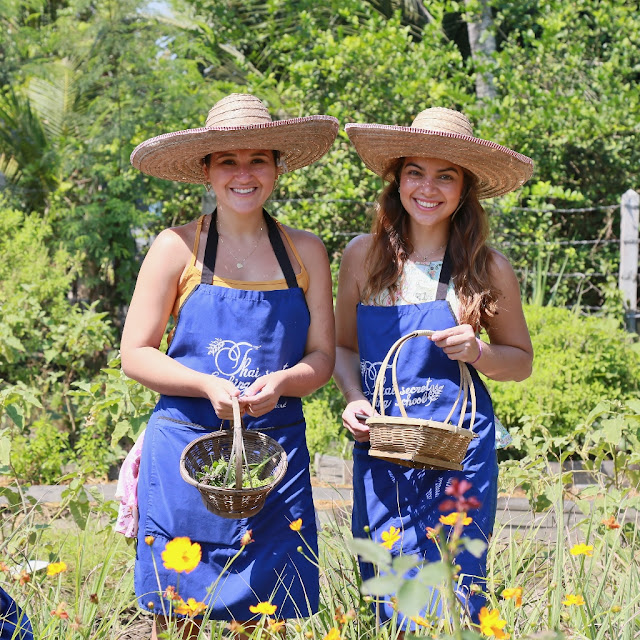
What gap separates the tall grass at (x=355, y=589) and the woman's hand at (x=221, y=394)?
555 millimetres

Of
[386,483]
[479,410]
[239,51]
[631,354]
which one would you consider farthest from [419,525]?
[239,51]

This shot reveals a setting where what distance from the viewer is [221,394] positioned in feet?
7.85

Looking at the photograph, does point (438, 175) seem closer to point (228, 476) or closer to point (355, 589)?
point (228, 476)

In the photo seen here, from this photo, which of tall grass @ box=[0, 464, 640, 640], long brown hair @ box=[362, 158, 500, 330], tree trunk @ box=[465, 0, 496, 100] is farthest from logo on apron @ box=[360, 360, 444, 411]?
tree trunk @ box=[465, 0, 496, 100]

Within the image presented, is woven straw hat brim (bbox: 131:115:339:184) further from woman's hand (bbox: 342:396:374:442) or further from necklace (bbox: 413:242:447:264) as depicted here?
woman's hand (bbox: 342:396:374:442)

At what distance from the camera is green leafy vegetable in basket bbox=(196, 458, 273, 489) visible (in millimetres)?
2406

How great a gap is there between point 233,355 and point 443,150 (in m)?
0.89

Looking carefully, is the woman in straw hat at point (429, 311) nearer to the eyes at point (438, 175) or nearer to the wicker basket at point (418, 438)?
the eyes at point (438, 175)

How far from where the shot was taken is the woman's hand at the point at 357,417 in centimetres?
256

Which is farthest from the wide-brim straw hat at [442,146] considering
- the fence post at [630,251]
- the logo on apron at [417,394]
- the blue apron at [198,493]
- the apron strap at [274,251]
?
the fence post at [630,251]

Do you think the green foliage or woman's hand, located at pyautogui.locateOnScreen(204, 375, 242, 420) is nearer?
woman's hand, located at pyautogui.locateOnScreen(204, 375, 242, 420)

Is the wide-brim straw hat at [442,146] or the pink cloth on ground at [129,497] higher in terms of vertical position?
the wide-brim straw hat at [442,146]

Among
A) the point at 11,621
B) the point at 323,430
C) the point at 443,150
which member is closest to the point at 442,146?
the point at 443,150

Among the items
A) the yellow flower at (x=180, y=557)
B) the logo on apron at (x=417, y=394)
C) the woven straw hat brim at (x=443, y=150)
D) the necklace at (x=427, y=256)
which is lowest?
the yellow flower at (x=180, y=557)
